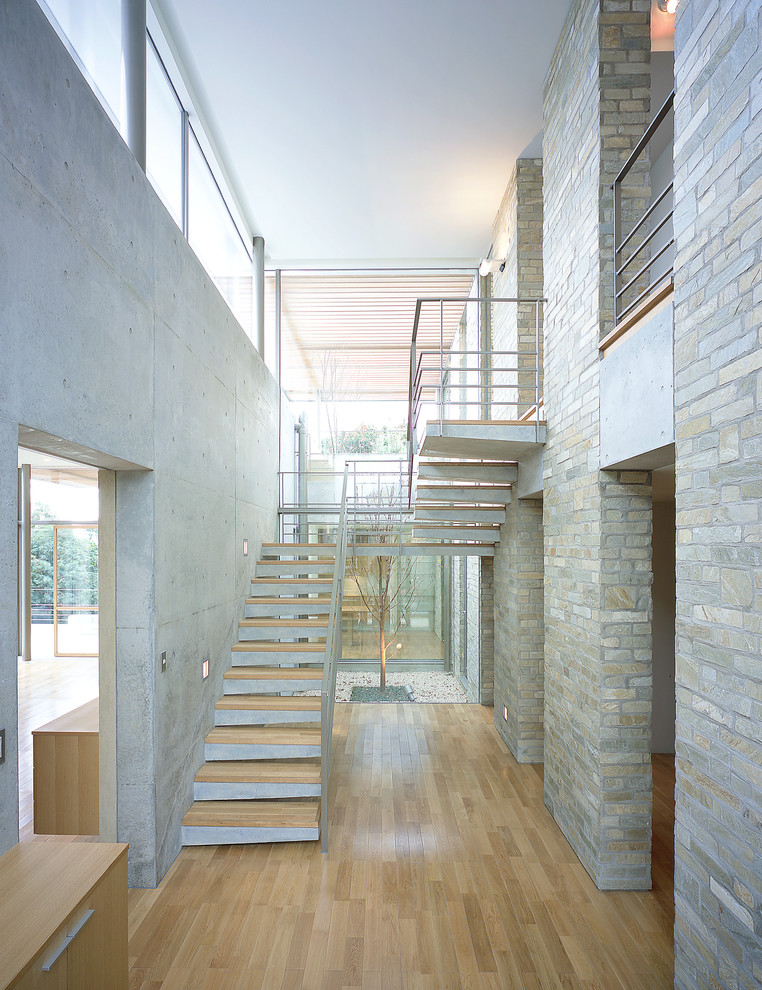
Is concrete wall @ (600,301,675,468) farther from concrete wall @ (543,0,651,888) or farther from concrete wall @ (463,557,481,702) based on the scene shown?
concrete wall @ (463,557,481,702)

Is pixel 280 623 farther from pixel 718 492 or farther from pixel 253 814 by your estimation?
pixel 718 492

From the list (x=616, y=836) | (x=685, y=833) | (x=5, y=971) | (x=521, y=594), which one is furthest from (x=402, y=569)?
(x=5, y=971)

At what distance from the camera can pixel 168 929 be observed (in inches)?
127

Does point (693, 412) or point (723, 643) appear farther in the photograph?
point (693, 412)

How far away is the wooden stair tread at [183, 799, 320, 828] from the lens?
4.16 meters

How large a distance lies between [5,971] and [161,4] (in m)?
5.23

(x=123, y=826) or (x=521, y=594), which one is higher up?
(x=521, y=594)

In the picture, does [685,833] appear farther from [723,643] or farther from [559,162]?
[559,162]

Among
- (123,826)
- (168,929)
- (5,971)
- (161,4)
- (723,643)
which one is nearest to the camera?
(5,971)

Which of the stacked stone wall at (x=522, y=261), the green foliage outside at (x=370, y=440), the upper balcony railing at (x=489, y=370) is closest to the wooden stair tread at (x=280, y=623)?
the upper balcony railing at (x=489, y=370)

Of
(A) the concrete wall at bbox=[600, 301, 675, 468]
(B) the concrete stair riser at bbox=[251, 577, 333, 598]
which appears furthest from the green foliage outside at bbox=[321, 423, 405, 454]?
(A) the concrete wall at bbox=[600, 301, 675, 468]

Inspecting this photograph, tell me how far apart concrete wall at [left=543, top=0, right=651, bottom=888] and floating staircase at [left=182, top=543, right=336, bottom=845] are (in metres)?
1.86

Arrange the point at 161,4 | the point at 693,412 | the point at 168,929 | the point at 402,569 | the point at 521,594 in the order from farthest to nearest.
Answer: the point at 402,569, the point at 521,594, the point at 161,4, the point at 168,929, the point at 693,412

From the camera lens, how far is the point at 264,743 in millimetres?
4727
